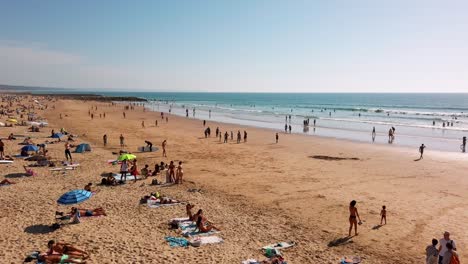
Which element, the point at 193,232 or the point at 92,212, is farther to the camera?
the point at 92,212

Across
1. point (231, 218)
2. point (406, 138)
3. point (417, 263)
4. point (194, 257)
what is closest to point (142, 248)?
point (194, 257)

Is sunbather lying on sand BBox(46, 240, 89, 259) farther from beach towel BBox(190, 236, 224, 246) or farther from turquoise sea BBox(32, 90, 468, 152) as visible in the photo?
turquoise sea BBox(32, 90, 468, 152)

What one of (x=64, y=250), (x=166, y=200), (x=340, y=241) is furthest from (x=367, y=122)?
(x=64, y=250)

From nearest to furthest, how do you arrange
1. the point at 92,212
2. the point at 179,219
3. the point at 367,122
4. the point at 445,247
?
1. the point at 445,247
2. the point at 179,219
3. the point at 92,212
4. the point at 367,122

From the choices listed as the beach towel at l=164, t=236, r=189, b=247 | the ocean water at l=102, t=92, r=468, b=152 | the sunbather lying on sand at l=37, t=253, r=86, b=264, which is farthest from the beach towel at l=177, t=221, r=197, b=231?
the ocean water at l=102, t=92, r=468, b=152

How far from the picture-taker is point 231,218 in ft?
44.7

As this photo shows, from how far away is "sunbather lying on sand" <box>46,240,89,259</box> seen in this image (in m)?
9.82

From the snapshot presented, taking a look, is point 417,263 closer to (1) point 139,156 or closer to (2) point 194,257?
(2) point 194,257

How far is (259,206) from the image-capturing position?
1504 centimetres

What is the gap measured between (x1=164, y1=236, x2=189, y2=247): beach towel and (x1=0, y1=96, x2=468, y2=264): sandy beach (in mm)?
242

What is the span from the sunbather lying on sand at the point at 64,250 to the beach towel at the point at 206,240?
10.0 feet

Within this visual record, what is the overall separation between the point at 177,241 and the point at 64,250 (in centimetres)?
315

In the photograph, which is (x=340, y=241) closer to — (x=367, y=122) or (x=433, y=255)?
(x=433, y=255)

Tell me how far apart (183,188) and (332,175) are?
27.8 feet
